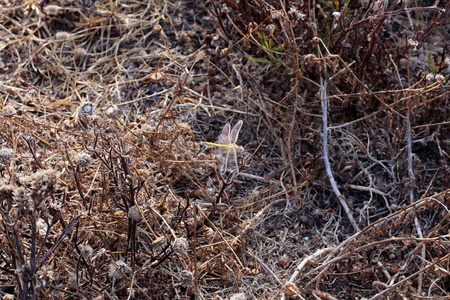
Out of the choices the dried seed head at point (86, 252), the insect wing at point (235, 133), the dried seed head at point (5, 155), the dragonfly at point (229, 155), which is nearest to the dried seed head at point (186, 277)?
the dried seed head at point (86, 252)

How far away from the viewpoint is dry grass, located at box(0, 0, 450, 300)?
89.2 inches

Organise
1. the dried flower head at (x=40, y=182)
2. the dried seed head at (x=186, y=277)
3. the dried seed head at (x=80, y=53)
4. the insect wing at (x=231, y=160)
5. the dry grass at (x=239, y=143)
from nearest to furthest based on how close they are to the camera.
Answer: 1. the dried flower head at (x=40, y=182)
2. the dried seed head at (x=186, y=277)
3. the dry grass at (x=239, y=143)
4. the insect wing at (x=231, y=160)
5. the dried seed head at (x=80, y=53)

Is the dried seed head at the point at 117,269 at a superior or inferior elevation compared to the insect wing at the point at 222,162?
inferior

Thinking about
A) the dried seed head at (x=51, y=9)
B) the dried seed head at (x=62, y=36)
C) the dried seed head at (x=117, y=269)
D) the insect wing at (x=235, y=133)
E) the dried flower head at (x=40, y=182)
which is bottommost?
the dried seed head at (x=117, y=269)

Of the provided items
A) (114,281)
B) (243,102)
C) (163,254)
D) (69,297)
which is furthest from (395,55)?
(69,297)

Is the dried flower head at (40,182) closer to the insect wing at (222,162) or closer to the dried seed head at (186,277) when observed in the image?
the dried seed head at (186,277)

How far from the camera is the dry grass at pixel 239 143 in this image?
7.43ft

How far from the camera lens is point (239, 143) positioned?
295cm

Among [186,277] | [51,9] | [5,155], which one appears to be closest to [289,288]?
[186,277]

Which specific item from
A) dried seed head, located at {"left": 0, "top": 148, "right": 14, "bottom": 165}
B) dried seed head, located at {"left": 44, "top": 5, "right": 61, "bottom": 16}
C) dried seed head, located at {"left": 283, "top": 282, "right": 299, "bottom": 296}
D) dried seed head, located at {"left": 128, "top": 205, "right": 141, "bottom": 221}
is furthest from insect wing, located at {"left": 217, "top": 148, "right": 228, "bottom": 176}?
dried seed head, located at {"left": 44, "top": 5, "right": 61, "bottom": 16}

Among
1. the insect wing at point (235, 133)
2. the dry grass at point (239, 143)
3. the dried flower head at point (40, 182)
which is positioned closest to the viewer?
the dried flower head at point (40, 182)

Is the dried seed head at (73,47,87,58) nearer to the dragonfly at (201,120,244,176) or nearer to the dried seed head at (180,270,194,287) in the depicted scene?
the dragonfly at (201,120,244,176)

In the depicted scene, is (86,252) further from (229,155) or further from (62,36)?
(62,36)

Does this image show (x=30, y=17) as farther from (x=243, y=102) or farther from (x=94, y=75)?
(x=243, y=102)
